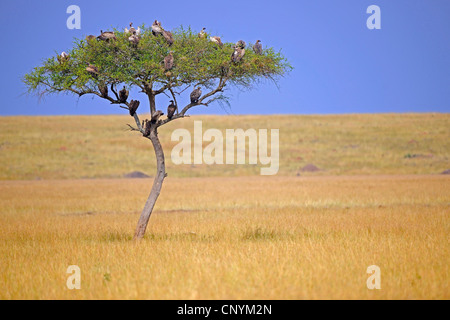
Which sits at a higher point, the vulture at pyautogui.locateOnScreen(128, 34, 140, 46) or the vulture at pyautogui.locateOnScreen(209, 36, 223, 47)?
the vulture at pyautogui.locateOnScreen(209, 36, 223, 47)

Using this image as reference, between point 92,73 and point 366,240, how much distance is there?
10.7 m

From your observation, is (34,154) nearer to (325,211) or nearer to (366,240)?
(325,211)

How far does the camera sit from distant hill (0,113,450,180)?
70938mm

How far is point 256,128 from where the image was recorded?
3959 inches

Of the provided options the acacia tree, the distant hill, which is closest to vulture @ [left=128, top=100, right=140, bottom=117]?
the acacia tree

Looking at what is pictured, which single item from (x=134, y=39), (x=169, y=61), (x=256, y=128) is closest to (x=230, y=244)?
(x=169, y=61)

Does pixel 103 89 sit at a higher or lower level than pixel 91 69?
lower

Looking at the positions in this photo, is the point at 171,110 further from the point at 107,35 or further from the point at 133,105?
the point at 107,35

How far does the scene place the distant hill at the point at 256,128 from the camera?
233 feet

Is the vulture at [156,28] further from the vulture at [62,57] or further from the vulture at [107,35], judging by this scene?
the vulture at [62,57]

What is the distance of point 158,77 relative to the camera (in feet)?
59.9

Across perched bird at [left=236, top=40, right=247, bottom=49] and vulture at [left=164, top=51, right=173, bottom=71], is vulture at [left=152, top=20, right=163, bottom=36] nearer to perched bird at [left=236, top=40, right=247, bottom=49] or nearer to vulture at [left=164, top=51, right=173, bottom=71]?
vulture at [left=164, top=51, right=173, bottom=71]

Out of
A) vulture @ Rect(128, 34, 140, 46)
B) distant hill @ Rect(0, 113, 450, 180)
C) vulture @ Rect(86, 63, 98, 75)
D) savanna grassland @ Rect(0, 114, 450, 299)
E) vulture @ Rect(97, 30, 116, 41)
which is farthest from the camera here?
distant hill @ Rect(0, 113, 450, 180)

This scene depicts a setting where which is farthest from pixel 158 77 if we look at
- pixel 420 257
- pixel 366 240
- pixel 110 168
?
pixel 110 168
